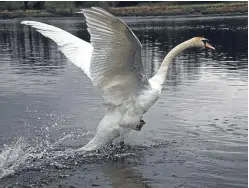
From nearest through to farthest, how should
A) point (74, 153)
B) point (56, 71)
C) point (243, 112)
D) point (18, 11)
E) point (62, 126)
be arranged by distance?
1. point (74, 153)
2. point (62, 126)
3. point (243, 112)
4. point (56, 71)
5. point (18, 11)

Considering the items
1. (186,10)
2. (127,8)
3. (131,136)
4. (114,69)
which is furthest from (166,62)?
(186,10)

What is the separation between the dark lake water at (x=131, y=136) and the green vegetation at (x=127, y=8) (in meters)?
65.1

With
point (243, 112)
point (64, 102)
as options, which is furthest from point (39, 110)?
point (243, 112)

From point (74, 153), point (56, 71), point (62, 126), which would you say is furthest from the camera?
point (56, 71)

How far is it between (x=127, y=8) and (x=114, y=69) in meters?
79.3

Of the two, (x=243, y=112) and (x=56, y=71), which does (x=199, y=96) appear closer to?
(x=243, y=112)

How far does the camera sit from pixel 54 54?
2617 cm

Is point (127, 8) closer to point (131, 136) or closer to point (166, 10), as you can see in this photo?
point (166, 10)

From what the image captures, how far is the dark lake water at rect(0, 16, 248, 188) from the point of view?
7.94m

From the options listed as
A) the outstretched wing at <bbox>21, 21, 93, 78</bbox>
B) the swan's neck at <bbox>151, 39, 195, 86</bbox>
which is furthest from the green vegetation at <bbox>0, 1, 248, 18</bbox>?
the swan's neck at <bbox>151, 39, 195, 86</bbox>

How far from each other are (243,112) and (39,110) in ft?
15.3

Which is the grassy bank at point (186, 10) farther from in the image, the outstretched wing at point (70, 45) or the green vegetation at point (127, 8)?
the outstretched wing at point (70, 45)

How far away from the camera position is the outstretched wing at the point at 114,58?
22.3 feet

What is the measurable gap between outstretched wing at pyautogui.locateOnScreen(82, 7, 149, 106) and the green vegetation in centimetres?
7161
